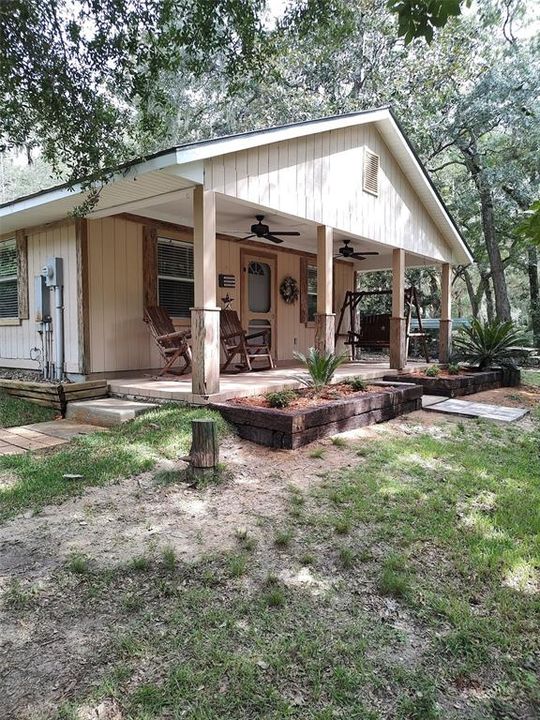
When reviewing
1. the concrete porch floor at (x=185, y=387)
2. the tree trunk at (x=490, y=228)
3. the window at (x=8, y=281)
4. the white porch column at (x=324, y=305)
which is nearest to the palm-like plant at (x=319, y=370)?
the concrete porch floor at (x=185, y=387)

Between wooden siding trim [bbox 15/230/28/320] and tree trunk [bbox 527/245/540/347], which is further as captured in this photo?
tree trunk [bbox 527/245/540/347]

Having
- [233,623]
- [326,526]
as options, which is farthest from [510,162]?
[233,623]

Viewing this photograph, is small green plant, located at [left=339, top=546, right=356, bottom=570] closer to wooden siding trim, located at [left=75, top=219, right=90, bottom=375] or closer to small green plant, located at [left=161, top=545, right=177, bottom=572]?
small green plant, located at [left=161, top=545, right=177, bottom=572]

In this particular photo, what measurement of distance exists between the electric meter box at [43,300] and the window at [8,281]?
3.64ft

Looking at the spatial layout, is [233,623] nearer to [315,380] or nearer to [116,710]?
[116,710]

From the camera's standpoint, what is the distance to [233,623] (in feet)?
6.18

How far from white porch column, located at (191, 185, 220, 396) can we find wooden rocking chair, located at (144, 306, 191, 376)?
3.57ft

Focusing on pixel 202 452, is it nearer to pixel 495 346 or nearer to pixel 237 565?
pixel 237 565

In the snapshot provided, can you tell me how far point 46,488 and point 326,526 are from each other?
180 centimetres

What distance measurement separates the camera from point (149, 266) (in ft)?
22.2

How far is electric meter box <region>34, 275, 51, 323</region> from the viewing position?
6305 mm

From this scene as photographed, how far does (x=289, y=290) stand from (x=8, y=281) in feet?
15.8

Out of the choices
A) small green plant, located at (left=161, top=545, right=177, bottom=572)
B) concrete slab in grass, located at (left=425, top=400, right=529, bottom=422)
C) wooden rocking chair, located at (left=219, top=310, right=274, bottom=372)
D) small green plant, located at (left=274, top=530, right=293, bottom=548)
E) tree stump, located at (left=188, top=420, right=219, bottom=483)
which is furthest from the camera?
wooden rocking chair, located at (left=219, top=310, right=274, bottom=372)

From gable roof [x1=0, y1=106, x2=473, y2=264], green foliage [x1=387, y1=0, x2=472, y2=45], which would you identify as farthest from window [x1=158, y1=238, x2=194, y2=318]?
green foliage [x1=387, y1=0, x2=472, y2=45]
